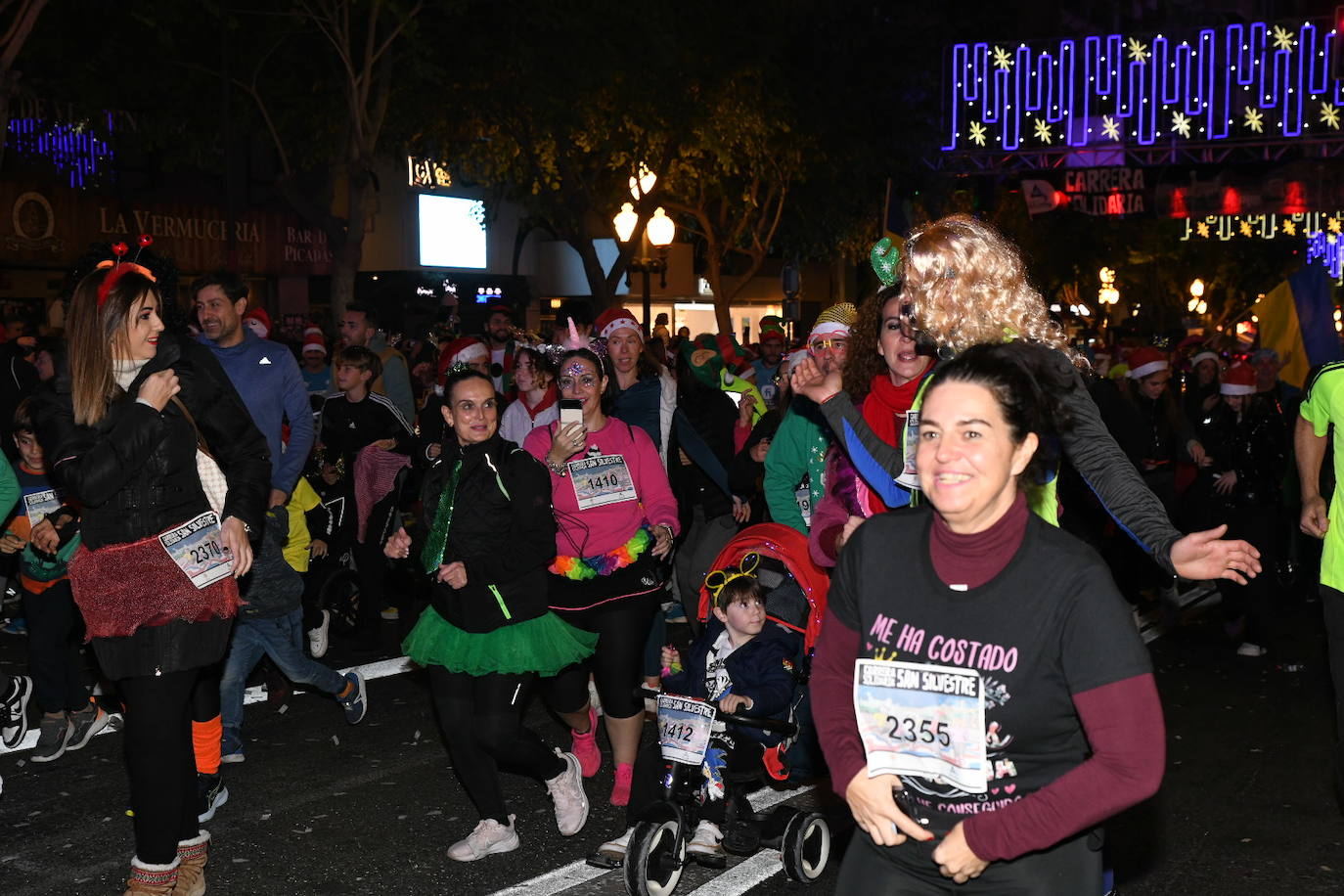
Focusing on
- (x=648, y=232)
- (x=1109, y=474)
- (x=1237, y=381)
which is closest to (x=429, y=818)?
(x=1109, y=474)

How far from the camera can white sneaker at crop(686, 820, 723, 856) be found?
542 centimetres

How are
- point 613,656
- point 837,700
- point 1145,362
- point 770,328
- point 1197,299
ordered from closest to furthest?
point 837,700 < point 613,656 < point 1145,362 < point 770,328 < point 1197,299

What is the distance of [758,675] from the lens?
5.47 metres

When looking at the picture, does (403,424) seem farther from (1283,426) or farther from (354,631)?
(1283,426)

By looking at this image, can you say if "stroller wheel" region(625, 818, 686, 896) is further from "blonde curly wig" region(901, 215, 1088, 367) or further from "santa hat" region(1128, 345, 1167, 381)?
"santa hat" region(1128, 345, 1167, 381)

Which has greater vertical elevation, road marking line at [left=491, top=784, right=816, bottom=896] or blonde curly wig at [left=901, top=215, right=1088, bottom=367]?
blonde curly wig at [left=901, top=215, right=1088, bottom=367]

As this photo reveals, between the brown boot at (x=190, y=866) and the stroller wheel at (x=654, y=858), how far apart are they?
150 cm

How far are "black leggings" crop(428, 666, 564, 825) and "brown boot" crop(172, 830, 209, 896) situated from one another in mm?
981

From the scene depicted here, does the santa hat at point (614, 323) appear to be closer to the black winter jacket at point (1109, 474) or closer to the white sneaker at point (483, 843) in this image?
the white sneaker at point (483, 843)

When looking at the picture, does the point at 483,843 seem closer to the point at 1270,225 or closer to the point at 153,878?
the point at 153,878

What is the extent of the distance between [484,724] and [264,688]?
11.3ft

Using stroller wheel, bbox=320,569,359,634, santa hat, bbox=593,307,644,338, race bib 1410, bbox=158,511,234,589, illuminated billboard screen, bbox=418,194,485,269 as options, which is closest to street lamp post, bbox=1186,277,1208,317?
illuminated billboard screen, bbox=418,194,485,269

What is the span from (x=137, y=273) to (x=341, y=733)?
11.3 ft

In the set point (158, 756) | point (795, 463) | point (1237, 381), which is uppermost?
point (1237, 381)
